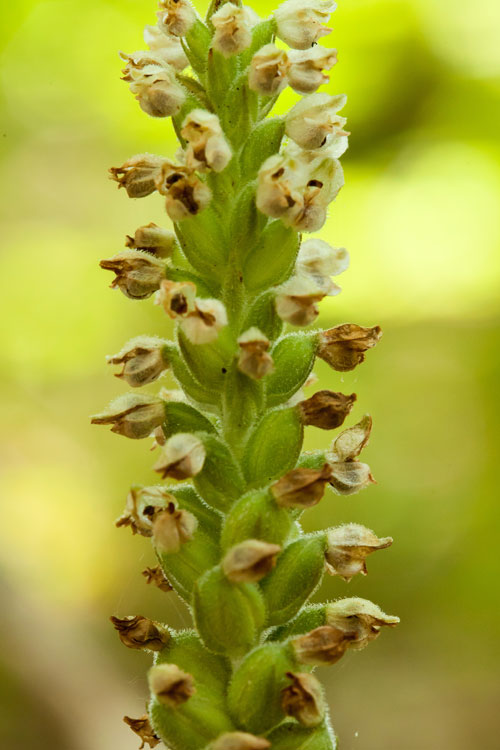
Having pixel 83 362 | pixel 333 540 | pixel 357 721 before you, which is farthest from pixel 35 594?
pixel 333 540

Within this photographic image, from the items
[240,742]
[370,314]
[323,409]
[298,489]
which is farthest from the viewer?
[370,314]

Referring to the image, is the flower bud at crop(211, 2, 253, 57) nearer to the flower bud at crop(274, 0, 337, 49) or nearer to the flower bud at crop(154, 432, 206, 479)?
the flower bud at crop(274, 0, 337, 49)

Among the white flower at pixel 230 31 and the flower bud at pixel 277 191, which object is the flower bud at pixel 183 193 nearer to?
the flower bud at pixel 277 191

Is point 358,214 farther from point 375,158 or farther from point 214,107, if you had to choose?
point 214,107

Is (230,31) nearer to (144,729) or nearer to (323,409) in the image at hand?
(323,409)

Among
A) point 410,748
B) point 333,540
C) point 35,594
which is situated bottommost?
point 410,748

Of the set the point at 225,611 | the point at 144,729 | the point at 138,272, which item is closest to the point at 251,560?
the point at 225,611

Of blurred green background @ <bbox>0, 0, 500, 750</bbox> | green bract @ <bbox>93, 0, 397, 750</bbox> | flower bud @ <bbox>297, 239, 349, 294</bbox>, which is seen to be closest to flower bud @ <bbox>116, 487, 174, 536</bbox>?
green bract @ <bbox>93, 0, 397, 750</bbox>
